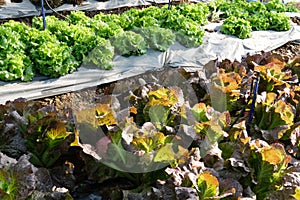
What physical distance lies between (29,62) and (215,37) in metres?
3.63

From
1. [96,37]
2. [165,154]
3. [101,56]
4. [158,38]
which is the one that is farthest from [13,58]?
[165,154]

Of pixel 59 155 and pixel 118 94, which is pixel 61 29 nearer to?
pixel 118 94

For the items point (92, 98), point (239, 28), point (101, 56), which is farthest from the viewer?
point (239, 28)

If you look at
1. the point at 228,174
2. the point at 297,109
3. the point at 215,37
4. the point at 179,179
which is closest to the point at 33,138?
the point at 179,179

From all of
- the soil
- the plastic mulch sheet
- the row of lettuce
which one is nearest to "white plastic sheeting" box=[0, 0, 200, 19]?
the soil

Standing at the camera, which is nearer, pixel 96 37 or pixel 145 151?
pixel 145 151

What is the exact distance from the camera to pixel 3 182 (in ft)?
6.02

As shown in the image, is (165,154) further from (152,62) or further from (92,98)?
(152,62)

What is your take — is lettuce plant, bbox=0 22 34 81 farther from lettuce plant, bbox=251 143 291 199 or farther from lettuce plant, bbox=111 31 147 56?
lettuce plant, bbox=251 143 291 199

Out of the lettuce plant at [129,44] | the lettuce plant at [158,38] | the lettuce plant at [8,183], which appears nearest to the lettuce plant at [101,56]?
the lettuce plant at [129,44]

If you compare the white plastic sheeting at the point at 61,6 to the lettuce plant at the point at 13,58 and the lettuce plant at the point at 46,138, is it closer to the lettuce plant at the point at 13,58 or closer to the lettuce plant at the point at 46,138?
the lettuce plant at the point at 13,58

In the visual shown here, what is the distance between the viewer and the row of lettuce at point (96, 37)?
554cm

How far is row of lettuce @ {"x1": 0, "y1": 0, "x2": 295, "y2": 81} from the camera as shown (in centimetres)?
554

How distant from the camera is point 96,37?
20.5 feet
